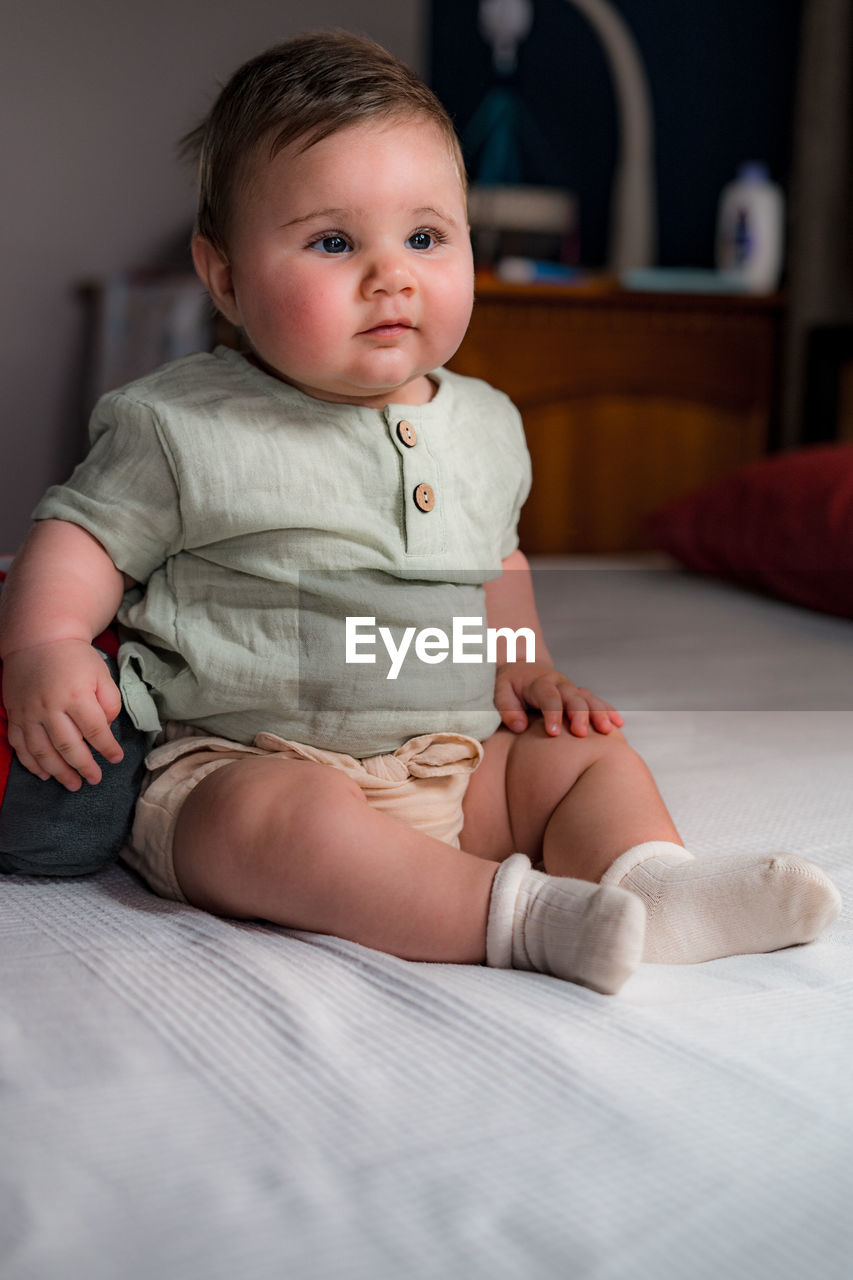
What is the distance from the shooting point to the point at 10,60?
9.21ft

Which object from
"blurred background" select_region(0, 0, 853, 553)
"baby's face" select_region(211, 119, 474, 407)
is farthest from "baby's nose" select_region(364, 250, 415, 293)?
"blurred background" select_region(0, 0, 853, 553)

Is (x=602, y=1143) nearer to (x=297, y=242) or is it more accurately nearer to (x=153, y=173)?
(x=297, y=242)

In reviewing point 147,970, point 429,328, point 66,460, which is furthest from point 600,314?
point 147,970

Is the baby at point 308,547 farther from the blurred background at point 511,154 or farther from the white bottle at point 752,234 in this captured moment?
the white bottle at point 752,234

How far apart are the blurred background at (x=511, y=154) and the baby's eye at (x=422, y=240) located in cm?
183

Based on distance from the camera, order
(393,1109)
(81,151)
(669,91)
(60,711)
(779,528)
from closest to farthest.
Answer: (393,1109) → (60,711) → (779,528) → (81,151) → (669,91)

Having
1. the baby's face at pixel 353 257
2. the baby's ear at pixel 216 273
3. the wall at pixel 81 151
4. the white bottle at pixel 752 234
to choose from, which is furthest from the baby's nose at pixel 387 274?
the wall at pixel 81 151

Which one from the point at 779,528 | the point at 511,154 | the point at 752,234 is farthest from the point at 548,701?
the point at 511,154

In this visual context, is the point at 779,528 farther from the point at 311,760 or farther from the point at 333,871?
the point at 333,871

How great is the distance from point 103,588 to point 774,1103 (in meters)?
0.50

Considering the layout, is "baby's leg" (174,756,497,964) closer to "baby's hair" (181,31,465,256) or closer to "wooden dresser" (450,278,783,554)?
"baby's hair" (181,31,465,256)

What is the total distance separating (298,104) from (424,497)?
0.25 metres

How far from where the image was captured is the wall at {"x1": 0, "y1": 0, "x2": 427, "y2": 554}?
286 cm

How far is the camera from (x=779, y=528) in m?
1.64
